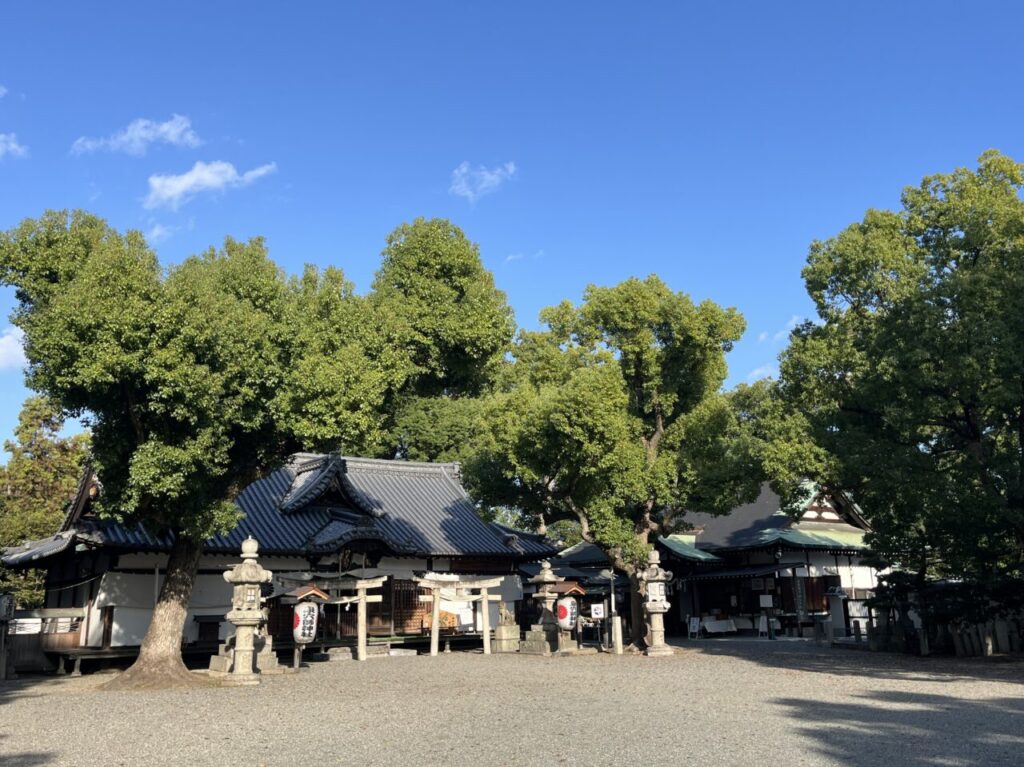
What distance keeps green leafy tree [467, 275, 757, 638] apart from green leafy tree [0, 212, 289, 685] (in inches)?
282

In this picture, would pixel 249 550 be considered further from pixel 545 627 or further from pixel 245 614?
pixel 545 627

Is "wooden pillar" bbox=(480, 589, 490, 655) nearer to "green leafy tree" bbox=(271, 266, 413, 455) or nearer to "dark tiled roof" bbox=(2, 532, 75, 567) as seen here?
"green leafy tree" bbox=(271, 266, 413, 455)

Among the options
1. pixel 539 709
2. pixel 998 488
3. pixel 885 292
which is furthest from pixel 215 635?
pixel 885 292

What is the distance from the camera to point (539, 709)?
1073cm

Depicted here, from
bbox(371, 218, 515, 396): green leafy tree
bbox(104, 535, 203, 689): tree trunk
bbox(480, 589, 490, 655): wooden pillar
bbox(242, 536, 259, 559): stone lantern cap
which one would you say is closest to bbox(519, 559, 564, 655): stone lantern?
bbox(480, 589, 490, 655): wooden pillar

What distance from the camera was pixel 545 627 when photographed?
21.9 metres

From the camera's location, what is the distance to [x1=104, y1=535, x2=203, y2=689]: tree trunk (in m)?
14.7

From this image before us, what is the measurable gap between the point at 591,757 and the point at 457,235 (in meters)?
33.3

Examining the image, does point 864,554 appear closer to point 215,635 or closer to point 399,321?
point 215,635

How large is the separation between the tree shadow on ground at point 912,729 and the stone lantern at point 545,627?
11.0 metres

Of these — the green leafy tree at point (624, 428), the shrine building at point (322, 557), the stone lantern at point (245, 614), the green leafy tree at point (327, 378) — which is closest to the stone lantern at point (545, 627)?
the shrine building at point (322, 557)

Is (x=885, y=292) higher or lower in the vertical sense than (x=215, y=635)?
higher

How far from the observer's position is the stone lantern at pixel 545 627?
21609 mm

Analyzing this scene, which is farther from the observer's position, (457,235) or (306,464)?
(457,235)
